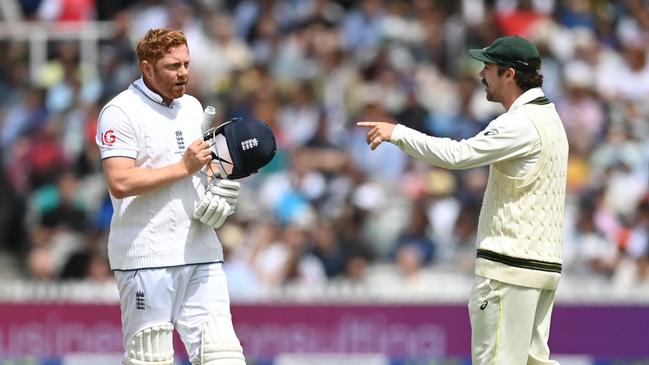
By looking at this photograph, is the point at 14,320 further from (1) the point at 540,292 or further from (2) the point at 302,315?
(1) the point at 540,292

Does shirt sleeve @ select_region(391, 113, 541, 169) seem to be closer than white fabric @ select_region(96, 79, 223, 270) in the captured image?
Yes

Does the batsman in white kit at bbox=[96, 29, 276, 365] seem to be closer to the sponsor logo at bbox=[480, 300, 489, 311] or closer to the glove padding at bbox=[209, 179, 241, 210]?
the glove padding at bbox=[209, 179, 241, 210]

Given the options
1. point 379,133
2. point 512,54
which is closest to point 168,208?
point 379,133

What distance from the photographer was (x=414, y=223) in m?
10.8

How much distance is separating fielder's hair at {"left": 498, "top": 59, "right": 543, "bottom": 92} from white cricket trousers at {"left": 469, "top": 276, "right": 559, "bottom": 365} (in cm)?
84

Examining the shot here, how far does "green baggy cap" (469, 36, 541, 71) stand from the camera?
571cm

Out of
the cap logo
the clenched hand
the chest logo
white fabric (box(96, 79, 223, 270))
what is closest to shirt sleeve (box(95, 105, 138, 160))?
white fabric (box(96, 79, 223, 270))

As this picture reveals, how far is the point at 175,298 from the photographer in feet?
19.1

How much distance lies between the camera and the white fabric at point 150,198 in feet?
18.8

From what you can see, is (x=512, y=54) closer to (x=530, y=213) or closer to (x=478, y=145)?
(x=478, y=145)

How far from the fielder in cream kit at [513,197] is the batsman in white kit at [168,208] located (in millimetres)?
650

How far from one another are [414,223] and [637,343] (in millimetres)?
2091

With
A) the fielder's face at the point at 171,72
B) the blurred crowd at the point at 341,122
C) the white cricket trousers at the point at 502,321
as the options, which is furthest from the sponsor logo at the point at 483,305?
the blurred crowd at the point at 341,122

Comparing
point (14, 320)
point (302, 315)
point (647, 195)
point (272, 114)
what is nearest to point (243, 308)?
point (302, 315)
